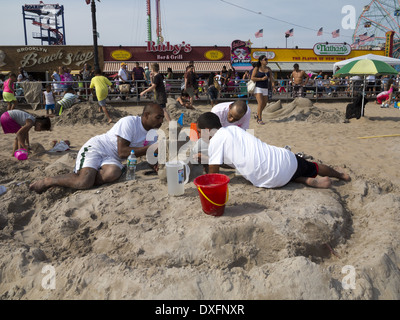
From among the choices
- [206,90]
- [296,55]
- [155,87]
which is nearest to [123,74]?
[206,90]

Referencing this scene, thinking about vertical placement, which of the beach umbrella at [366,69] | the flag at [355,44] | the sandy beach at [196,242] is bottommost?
the sandy beach at [196,242]

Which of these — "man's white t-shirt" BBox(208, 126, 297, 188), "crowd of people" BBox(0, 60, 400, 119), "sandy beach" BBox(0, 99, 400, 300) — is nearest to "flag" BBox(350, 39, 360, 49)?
"crowd of people" BBox(0, 60, 400, 119)

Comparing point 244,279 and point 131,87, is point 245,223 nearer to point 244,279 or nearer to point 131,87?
point 244,279

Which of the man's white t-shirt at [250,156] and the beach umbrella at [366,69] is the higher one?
the beach umbrella at [366,69]

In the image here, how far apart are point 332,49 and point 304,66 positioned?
3550 mm

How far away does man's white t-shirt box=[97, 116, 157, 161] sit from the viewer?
3938mm

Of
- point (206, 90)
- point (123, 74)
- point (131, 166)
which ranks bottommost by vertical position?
point (131, 166)

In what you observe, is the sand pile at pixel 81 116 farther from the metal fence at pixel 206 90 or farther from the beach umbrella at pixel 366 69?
the beach umbrella at pixel 366 69

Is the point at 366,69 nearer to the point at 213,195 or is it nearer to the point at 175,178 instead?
the point at 175,178

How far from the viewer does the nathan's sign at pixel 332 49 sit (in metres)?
29.3

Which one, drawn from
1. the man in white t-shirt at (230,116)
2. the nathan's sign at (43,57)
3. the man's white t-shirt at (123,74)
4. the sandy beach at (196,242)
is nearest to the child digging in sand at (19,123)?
the sandy beach at (196,242)

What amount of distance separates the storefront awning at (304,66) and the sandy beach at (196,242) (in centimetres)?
2487

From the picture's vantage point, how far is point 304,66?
93.9ft

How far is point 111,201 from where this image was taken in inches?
131
